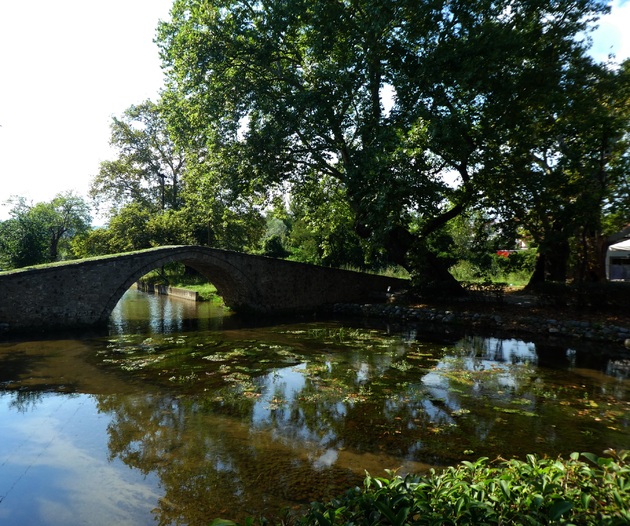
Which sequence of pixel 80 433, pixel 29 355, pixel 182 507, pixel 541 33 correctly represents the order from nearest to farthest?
pixel 182 507, pixel 80 433, pixel 29 355, pixel 541 33

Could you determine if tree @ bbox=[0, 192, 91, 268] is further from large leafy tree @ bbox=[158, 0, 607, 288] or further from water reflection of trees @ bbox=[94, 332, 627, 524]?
water reflection of trees @ bbox=[94, 332, 627, 524]

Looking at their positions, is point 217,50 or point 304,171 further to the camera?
point 304,171

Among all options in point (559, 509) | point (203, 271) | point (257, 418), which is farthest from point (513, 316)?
point (559, 509)

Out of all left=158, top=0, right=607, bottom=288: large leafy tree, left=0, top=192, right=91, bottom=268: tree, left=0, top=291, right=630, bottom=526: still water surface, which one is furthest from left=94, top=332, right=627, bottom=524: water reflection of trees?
left=0, top=192, right=91, bottom=268: tree

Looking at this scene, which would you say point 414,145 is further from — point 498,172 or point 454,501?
point 454,501

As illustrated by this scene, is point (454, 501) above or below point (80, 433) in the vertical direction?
above

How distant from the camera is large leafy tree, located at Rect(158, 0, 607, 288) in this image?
12.7m

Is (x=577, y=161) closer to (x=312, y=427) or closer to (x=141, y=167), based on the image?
(x=312, y=427)

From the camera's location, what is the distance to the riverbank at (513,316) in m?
12.3

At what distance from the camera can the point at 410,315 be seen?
53.7 feet

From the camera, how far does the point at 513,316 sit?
46.8ft

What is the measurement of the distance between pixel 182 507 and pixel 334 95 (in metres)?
12.9

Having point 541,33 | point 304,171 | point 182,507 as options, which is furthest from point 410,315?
point 182,507

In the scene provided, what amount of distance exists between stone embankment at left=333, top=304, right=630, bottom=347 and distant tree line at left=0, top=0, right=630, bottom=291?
5.86 feet
